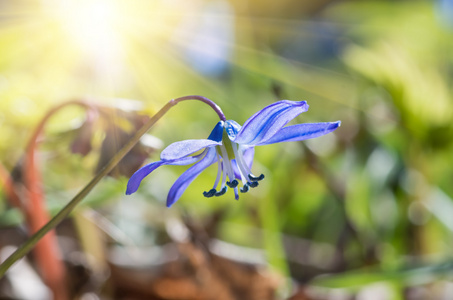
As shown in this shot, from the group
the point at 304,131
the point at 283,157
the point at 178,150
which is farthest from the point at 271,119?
the point at 283,157

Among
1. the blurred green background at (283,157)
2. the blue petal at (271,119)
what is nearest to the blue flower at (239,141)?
the blue petal at (271,119)

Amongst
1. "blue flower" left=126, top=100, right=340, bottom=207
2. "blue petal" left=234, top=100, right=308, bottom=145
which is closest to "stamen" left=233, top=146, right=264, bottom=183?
"blue flower" left=126, top=100, right=340, bottom=207

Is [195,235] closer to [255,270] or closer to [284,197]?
[255,270]

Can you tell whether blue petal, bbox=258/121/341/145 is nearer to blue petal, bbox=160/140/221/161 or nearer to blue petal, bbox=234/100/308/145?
blue petal, bbox=234/100/308/145

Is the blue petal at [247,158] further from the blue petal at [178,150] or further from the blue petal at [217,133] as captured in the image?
the blue petal at [178,150]

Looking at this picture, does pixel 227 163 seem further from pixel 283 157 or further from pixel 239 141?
pixel 283 157

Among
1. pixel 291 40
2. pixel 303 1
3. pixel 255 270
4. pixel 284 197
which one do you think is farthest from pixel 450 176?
pixel 303 1
